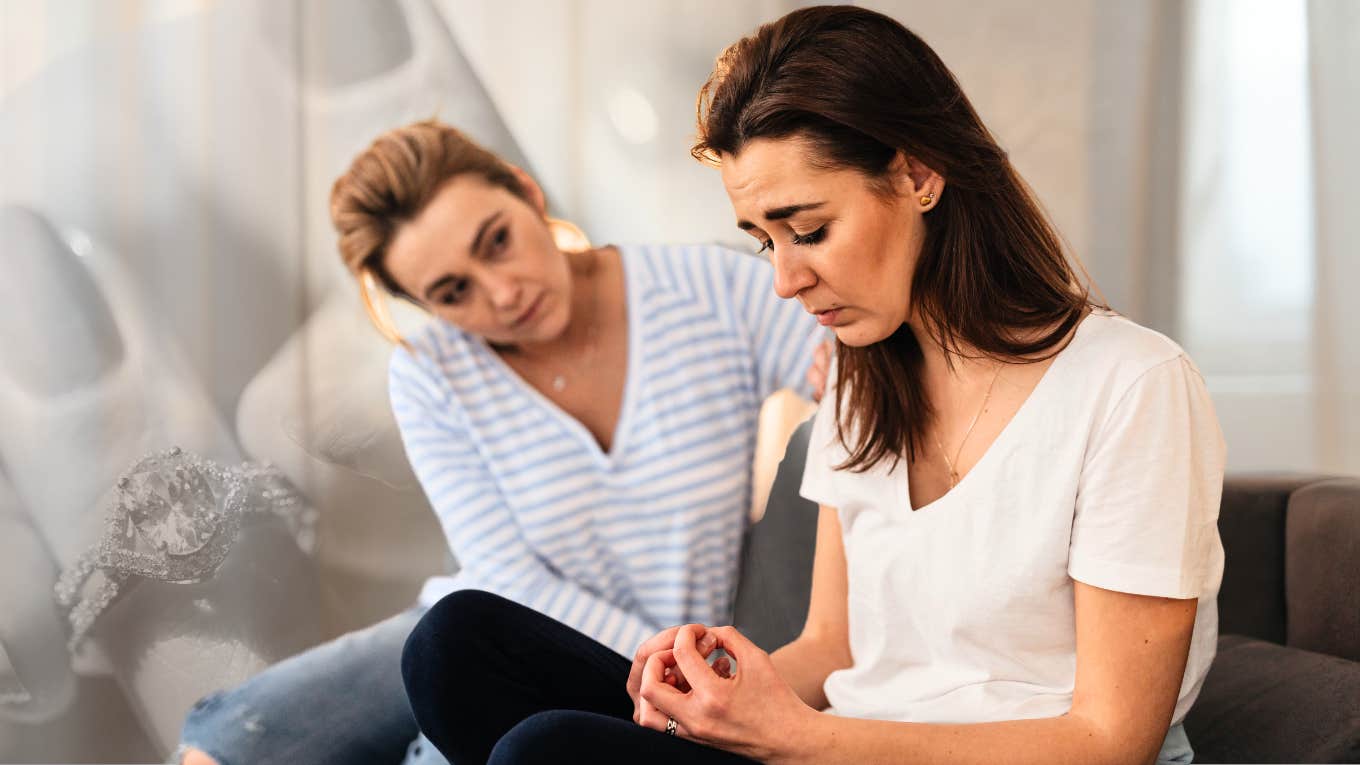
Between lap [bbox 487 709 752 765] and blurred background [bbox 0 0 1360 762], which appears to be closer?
lap [bbox 487 709 752 765]

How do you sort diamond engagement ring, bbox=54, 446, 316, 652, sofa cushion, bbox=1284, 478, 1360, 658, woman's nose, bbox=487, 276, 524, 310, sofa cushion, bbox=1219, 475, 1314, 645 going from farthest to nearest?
diamond engagement ring, bbox=54, 446, 316, 652 → woman's nose, bbox=487, 276, 524, 310 → sofa cushion, bbox=1219, 475, 1314, 645 → sofa cushion, bbox=1284, 478, 1360, 658

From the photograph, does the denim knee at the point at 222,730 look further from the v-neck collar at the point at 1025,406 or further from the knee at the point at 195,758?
the v-neck collar at the point at 1025,406

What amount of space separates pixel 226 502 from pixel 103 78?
591mm

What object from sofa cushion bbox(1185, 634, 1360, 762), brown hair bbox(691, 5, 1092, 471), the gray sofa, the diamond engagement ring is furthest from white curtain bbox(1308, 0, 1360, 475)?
the diamond engagement ring

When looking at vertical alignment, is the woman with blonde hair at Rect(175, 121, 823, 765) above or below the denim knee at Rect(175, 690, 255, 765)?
above

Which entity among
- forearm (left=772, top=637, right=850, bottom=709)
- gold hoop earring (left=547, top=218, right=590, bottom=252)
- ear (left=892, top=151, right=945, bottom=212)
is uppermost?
ear (left=892, top=151, right=945, bottom=212)

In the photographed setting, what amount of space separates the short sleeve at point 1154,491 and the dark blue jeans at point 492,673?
0.40 metres

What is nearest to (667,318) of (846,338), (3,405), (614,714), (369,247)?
(369,247)

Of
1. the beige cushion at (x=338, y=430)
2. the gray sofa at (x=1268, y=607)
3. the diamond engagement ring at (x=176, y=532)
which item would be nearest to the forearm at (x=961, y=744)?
the gray sofa at (x=1268, y=607)

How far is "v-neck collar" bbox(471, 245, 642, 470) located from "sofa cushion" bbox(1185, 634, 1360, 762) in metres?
0.73

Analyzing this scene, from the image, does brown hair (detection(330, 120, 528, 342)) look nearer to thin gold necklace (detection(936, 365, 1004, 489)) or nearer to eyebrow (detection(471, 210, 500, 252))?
eyebrow (detection(471, 210, 500, 252))

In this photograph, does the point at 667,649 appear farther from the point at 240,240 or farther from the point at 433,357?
the point at 240,240

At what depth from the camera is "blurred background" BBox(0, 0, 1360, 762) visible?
163 centimetres

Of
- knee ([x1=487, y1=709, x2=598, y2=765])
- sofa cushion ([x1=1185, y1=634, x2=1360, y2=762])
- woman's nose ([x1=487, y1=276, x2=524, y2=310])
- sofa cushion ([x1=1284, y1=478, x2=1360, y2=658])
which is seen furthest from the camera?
woman's nose ([x1=487, y1=276, x2=524, y2=310])
